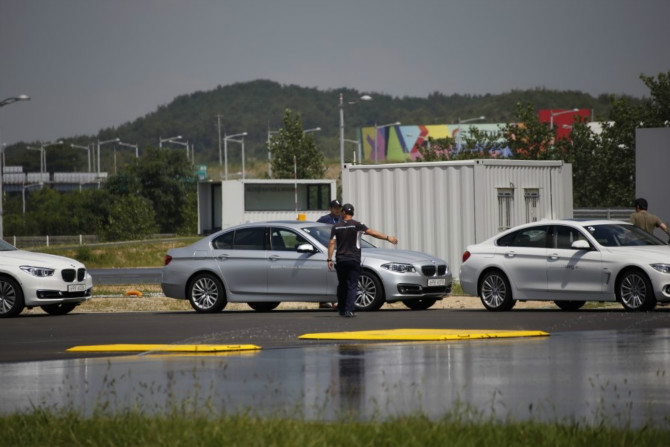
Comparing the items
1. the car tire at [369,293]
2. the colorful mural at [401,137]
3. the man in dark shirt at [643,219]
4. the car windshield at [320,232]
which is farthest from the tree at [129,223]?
the colorful mural at [401,137]

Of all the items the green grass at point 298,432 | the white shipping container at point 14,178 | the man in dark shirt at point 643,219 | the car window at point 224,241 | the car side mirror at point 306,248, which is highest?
the white shipping container at point 14,178

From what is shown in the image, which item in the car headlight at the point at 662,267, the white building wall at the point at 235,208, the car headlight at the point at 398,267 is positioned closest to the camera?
the car headlight at the point at 662,267

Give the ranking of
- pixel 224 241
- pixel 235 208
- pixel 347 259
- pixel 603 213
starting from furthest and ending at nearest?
pixel 235 208
pixel 603 213
pixel 224 241
pixel 347 259

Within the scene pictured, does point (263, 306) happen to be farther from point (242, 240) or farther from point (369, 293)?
point (369, 293)

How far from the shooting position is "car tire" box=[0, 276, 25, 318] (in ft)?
77.3

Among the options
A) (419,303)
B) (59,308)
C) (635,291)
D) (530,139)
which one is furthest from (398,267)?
(530,139)

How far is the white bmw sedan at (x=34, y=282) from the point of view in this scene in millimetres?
23547

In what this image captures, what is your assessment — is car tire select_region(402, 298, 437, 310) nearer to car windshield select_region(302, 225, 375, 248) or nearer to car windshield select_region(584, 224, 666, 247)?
car windshield select_region(302, 225, 375, 248)

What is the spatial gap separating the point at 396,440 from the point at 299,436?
0.59m

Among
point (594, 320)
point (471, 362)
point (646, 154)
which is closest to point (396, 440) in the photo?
point (471, 362)

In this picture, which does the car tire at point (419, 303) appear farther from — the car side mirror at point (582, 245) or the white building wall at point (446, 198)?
the white building wall at point (446, 198)

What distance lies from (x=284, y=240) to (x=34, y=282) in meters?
4.57

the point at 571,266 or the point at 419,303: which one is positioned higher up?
the point at 571,266

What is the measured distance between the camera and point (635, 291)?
67.8ft
